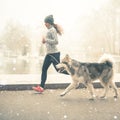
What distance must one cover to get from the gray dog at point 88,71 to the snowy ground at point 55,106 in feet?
0.77

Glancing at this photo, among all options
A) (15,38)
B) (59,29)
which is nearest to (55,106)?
(59,29)

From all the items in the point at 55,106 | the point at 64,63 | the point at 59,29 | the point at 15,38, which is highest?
the point at 59,29

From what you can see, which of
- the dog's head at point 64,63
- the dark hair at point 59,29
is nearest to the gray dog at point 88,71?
the dog's head at point 64,63

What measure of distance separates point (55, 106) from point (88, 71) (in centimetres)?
121

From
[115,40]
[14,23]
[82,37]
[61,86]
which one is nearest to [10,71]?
[14,23]

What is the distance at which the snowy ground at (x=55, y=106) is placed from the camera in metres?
5.94

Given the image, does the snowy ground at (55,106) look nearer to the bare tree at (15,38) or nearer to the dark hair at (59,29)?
the dark hair at (59,29)

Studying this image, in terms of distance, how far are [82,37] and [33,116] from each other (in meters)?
8.98

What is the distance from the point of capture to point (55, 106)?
672cm

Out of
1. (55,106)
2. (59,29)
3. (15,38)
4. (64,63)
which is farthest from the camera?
(15,38)

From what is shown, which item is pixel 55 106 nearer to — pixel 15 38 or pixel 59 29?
pixel 59 29

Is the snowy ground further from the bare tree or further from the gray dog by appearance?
the bare tree

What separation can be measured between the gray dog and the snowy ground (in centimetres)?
24

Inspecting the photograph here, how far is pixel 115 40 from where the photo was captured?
15102 millimetres
